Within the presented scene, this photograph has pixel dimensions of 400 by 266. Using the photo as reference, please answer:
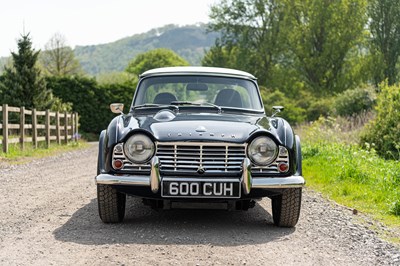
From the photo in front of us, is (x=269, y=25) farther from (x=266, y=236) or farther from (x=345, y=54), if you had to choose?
(x=266, y=236)

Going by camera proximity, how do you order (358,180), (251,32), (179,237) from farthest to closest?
(251,32), (358,180), (179,237)

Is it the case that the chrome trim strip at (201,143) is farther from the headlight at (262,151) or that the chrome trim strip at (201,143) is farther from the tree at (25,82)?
the tree at (25,82)

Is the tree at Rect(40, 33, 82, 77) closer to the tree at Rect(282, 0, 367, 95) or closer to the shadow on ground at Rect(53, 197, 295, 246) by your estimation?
the tree at Rect(282, 0, 367, 95)

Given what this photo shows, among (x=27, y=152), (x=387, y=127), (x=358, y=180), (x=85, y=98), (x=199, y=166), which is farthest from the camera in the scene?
(x=85, y=98)

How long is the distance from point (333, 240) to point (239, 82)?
270cm

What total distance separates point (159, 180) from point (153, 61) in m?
97.6

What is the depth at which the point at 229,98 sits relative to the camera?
23.4 feet

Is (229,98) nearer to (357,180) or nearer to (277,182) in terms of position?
(277,182)

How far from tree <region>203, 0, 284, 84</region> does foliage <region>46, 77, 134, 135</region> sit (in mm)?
15094

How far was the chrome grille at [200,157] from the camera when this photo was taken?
5.55m

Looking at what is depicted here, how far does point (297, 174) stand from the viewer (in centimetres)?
577

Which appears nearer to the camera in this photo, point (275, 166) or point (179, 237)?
point (179, 237)

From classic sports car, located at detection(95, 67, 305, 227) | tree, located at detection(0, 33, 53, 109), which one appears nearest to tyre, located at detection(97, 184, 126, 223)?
classic sports car, located at detection(95, 67, 305, 227)

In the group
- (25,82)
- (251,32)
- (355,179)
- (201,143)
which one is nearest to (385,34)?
(251,32)
